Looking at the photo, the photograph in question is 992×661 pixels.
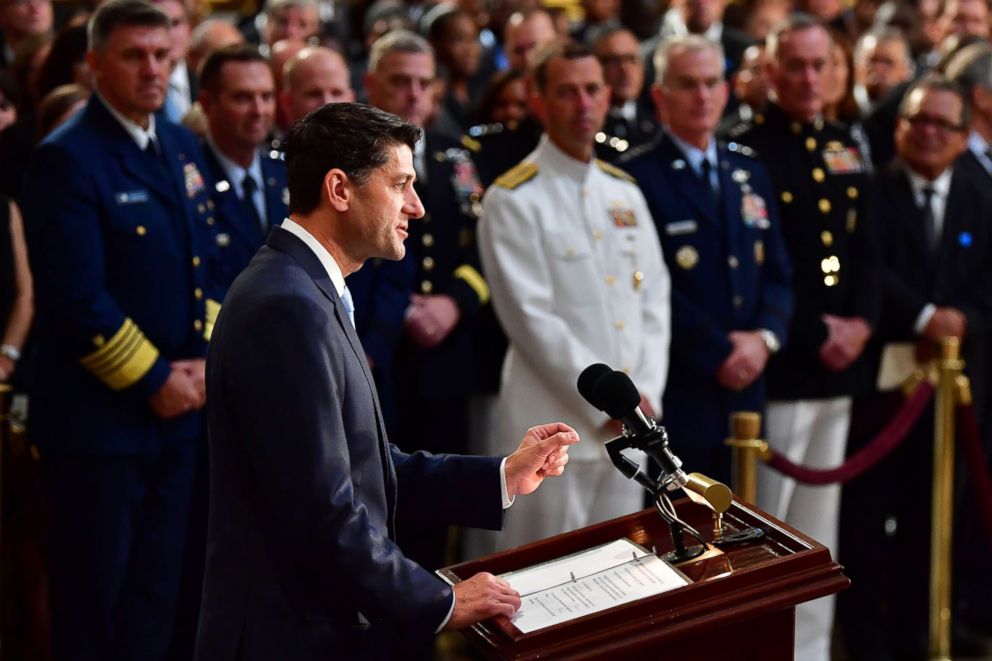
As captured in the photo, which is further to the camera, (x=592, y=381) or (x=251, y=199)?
(x=251, y=199)

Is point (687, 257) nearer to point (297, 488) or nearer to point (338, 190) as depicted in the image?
point (338, 190)

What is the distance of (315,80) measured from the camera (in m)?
4.09

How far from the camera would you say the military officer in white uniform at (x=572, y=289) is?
3.67 m

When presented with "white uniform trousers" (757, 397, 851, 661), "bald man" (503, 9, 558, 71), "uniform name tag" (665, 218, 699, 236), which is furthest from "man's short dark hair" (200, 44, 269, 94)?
"bald man" (503, 9, 558, 71)

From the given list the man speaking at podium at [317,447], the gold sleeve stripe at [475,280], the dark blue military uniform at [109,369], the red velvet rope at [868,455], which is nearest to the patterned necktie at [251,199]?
the dark blue military uniform at [109,369]

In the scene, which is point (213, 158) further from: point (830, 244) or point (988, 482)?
point (988, 482)

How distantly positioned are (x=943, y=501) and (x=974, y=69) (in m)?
1.76

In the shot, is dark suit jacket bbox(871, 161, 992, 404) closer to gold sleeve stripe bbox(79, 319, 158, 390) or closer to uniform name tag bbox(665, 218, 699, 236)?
uniform name tag bbox(665, 218, 699, 236)

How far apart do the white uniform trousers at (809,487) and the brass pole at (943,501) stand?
0.28m

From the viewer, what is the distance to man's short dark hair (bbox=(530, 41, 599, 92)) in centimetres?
388

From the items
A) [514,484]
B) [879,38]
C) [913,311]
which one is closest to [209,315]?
[514,484]

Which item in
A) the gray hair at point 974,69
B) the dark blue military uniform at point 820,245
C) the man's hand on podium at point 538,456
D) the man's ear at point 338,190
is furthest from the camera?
the gray hair at point 974,69

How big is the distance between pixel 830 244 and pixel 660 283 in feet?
2.29

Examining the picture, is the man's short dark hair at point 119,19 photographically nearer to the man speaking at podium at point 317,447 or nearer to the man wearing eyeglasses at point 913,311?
the man speaking at podium at point 317,447
